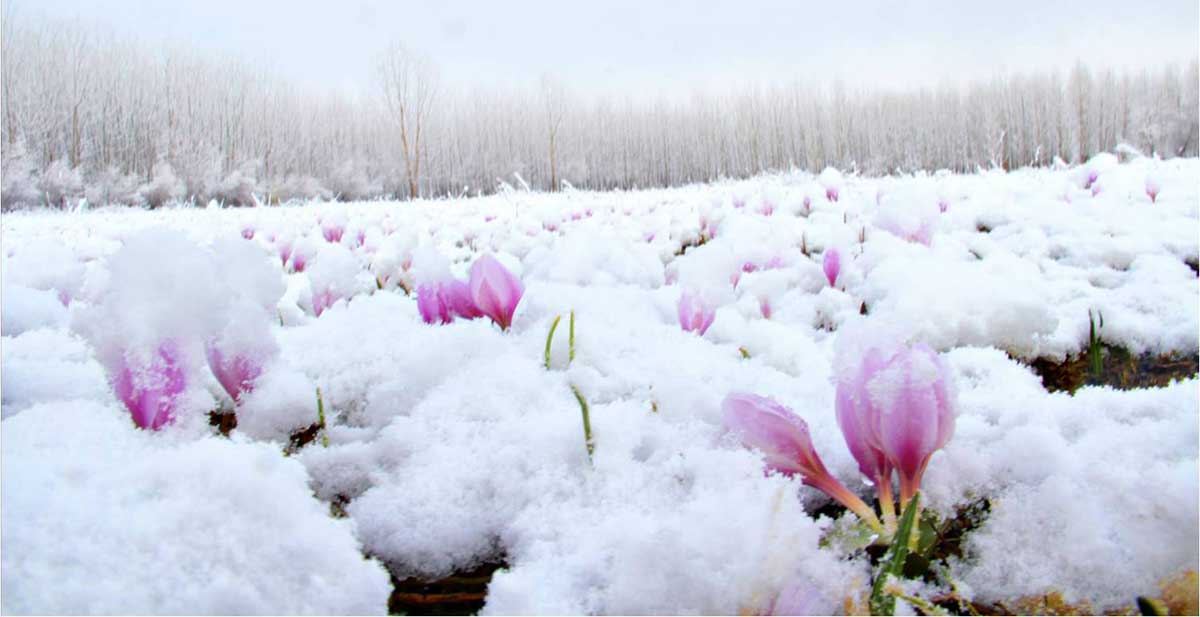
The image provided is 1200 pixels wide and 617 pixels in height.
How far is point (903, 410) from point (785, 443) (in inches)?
4.3

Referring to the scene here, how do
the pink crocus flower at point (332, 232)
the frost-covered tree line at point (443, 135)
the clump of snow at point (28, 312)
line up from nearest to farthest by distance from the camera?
the clump of snow at point (28, 312) < the pink crocus flower at point (332, 232) < the frost-covered tree line at point (443, 135)

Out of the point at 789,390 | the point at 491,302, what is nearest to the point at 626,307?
the point at 491,302

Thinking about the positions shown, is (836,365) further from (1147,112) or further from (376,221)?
(1147,112)

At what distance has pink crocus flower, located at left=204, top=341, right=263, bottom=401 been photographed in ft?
2.65

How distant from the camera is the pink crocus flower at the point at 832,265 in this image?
6.15ft

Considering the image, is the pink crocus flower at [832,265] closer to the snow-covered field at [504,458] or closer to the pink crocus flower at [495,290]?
the snow-covered field at [504,458]

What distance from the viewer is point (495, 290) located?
1.25m

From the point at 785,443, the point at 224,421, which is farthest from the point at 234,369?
the point at 785,443

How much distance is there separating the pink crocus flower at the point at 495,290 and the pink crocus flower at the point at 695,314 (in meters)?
0.29

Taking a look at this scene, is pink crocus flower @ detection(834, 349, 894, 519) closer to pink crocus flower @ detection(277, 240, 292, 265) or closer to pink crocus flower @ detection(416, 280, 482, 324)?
pink crocus flower @ detection(416, 280, 482, 324)

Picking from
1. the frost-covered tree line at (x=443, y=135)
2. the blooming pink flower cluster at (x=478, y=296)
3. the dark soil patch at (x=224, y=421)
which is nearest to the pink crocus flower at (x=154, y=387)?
the dark soil patch at (x=224, y=421)

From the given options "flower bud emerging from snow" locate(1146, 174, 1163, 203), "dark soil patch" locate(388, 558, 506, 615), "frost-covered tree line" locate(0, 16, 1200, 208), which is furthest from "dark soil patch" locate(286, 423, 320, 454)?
"frost-covered tree line" locate(0, 16, 1200, 208)

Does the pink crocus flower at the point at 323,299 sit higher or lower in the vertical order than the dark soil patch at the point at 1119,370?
higher

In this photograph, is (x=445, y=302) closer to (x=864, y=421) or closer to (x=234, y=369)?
(x=234, y=369)
